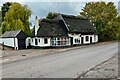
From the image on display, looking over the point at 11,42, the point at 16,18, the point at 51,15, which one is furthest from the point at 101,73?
the point at 51,15

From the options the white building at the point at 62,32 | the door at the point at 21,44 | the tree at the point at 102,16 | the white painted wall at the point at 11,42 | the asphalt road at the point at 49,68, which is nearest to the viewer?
the asphalt road at the point at 49,68

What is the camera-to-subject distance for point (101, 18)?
2591 inches

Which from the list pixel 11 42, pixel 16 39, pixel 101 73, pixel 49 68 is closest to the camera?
Result: pixel 101 73

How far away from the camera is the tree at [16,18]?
56.6 meters

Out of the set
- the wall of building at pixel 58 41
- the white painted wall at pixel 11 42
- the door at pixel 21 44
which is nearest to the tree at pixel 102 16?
the wall of building at pixel 58 41

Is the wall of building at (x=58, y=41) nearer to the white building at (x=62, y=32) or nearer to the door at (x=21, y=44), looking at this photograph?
the white building at (x=62, y=32)

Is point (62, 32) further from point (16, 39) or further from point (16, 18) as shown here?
point (16, 18)

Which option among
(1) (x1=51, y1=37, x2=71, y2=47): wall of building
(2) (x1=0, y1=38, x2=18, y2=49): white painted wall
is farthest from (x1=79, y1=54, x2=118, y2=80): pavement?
(2) (x1=0, y1=38, x2=18, y2=49): white painted wall

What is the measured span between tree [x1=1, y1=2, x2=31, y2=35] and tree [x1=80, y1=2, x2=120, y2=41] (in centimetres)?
1810

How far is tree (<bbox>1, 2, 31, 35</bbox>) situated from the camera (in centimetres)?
5656

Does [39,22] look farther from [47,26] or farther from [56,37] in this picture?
[56,37]

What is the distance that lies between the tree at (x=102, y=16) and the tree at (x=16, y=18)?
18.1 metres

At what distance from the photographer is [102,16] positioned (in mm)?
65750

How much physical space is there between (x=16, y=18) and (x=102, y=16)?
2259cm
